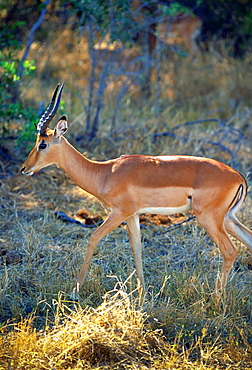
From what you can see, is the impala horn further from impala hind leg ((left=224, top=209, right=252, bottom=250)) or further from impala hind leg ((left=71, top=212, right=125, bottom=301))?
impala hind leg ((left=224, top=209, right=252, bottom=250))

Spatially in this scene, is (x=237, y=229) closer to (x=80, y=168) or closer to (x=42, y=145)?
(x=80, y=168)

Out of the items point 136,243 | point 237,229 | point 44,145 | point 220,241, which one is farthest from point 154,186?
point 44,145

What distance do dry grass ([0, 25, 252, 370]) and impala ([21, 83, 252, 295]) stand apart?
0.30 meters

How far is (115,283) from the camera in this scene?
189 inches

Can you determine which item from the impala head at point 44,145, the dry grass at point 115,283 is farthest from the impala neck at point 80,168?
the dry grass at point 115,283

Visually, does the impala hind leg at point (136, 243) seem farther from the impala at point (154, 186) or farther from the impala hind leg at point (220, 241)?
the impala hind leg at point (220, 241)

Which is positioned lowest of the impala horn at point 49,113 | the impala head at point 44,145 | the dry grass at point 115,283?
the dry grass at point 115,283

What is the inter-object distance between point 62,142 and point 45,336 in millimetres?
1713

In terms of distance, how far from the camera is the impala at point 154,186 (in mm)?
4340

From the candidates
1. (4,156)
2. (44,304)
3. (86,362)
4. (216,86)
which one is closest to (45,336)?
(86,362)

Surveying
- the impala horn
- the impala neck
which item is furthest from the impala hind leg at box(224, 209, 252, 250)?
the impala horn

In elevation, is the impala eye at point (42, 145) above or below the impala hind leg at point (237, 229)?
above

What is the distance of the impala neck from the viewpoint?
4602mm

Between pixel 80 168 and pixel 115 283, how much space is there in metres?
1.13
